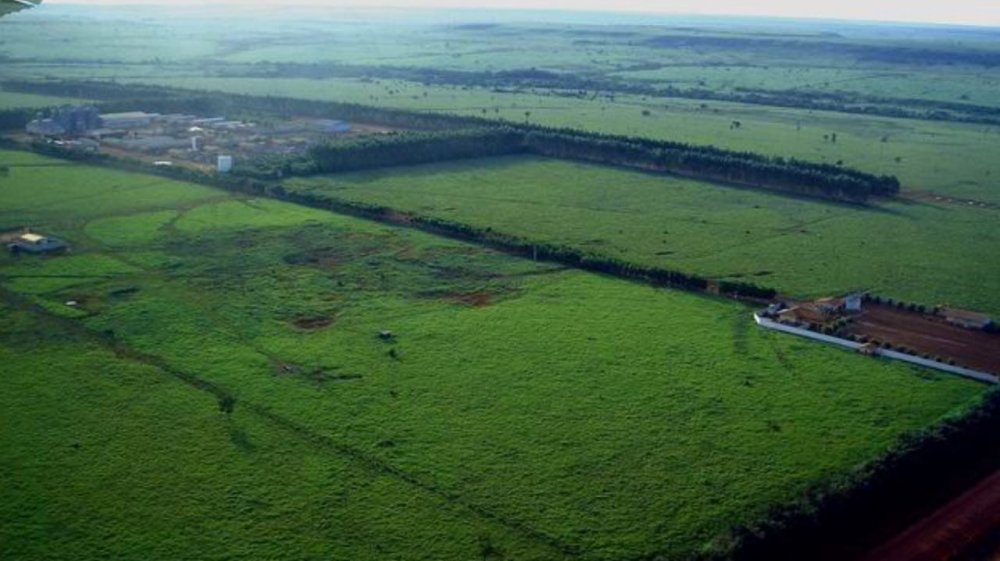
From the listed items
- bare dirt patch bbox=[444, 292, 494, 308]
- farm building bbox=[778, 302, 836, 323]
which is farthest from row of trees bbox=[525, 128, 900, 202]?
bare dirt patch bbox=[444, 292, 494, 308]

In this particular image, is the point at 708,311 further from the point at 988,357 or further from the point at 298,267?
the point at 298,267

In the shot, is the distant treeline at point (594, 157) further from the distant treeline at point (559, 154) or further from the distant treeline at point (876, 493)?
the distant treeline at point (876, 493)

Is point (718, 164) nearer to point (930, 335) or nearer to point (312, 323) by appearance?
point (930, 335)

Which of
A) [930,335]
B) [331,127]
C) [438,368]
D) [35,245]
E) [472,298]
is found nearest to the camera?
[438,368]

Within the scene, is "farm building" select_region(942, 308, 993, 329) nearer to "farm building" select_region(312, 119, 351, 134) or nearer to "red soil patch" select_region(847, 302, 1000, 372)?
"red soil patch" select_region(847, 302, 1000, 372)

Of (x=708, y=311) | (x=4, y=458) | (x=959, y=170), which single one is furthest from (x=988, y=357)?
(x=959, y=170)

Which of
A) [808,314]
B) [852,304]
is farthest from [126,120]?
[852,304]
